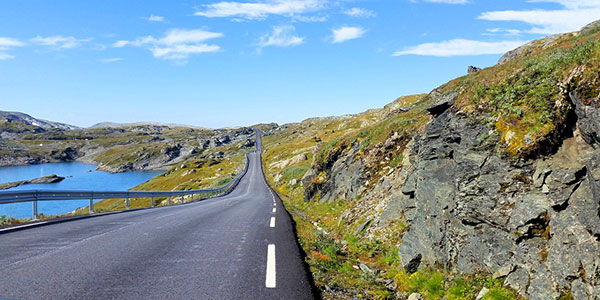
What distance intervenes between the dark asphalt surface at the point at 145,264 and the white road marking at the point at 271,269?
9cm

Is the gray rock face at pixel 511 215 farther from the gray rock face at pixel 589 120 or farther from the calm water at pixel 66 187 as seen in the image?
the calm water at pixel 66 187

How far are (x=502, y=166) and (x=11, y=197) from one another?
55.2 ft

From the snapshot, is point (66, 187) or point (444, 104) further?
point (66, 187)

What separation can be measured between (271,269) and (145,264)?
2.48 metres

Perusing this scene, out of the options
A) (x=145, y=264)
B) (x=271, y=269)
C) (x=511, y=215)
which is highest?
(x=511, y=215)

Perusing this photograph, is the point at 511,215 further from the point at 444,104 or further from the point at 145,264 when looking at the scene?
the point at 145,264

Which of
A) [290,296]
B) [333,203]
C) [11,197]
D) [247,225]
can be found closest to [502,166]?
[290,296]

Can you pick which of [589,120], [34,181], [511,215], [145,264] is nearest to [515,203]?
[511,215]

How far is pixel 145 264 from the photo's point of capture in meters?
6.54

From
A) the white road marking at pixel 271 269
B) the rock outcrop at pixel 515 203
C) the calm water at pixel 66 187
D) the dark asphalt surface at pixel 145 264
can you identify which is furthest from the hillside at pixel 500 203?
the calm water at pixel 66 187

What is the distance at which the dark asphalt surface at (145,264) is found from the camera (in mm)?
5070

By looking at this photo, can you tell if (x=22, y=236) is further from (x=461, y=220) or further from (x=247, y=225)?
(x=461, y=220)

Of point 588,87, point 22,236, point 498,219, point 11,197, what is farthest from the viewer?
point 11,197

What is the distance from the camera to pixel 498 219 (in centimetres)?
620
